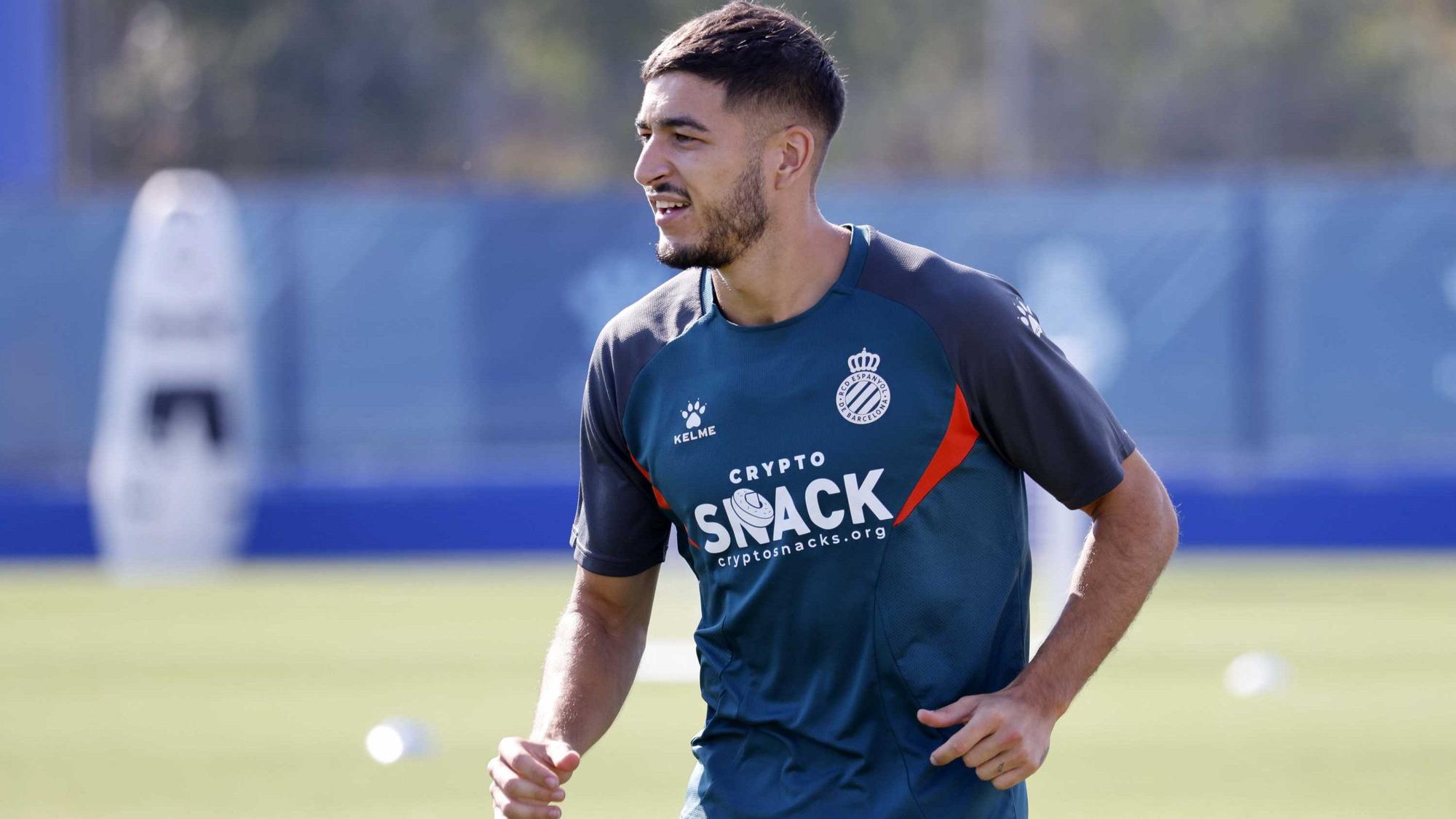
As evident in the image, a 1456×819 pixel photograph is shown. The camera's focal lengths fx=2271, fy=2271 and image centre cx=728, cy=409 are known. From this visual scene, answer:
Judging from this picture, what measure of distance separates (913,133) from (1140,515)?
999 inches

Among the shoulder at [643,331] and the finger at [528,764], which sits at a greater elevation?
the shoulder at [643,331]

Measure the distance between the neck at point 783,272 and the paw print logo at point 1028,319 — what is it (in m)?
0.34

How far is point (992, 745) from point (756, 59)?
4.18 feet

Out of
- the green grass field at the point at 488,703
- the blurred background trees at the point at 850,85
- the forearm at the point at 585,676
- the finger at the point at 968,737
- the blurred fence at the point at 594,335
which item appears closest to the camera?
A: the finger at the point at 968,737

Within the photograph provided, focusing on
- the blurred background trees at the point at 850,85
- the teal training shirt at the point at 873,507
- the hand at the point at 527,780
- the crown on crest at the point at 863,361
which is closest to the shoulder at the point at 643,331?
the teal training shirt at the point at 873,507

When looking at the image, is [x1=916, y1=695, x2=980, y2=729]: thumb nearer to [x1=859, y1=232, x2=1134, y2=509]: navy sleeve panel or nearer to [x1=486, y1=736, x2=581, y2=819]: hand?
[x1=859, y1=232, x2=1134, y2=509]: navy sleeve panel

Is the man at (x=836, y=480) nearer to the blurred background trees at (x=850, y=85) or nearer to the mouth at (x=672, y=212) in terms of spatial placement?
the mouth at (x=672, y=212)

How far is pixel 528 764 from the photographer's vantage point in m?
3.84

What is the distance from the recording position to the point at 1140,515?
4051 millimetres

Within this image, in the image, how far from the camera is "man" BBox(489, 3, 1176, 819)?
12.9 ft

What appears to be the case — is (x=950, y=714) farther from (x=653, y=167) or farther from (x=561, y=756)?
(x=653, y=167)

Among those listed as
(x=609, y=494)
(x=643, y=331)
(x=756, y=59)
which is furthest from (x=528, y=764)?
(x=756, y=59)

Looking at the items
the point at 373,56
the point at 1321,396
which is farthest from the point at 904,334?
the point at 373,56

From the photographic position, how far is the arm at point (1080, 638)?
3.82 metres
